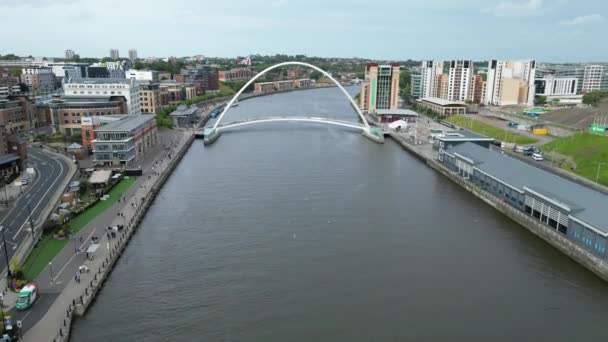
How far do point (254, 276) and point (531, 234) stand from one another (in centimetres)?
1317

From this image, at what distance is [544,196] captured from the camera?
68.7 ft

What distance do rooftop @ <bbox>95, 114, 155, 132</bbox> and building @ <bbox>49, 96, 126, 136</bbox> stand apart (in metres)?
5.29

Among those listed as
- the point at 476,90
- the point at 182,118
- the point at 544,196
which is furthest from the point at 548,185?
the point at 476,90

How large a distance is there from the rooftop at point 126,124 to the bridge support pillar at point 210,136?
19.0 ft

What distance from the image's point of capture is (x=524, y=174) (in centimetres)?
2473

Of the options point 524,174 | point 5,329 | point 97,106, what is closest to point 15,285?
point 5,329

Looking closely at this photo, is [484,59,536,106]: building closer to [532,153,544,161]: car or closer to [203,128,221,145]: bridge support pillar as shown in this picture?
[532,153,544,161]: car

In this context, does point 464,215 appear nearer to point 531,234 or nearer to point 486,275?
point 531,234

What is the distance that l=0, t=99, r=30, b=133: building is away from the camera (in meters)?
41.4

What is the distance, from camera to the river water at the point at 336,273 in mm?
13664

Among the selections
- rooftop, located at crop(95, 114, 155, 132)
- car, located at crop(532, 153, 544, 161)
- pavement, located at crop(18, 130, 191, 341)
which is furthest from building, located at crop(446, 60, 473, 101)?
pavement, located at crop(18, 130, 191, 341)

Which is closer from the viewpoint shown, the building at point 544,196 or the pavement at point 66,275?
the pavement at point 66,275

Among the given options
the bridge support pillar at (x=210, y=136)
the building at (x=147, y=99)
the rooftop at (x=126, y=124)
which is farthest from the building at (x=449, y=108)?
the rooftop at (x=126, y=124)

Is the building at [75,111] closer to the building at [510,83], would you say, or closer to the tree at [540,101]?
the building at [510,83]
